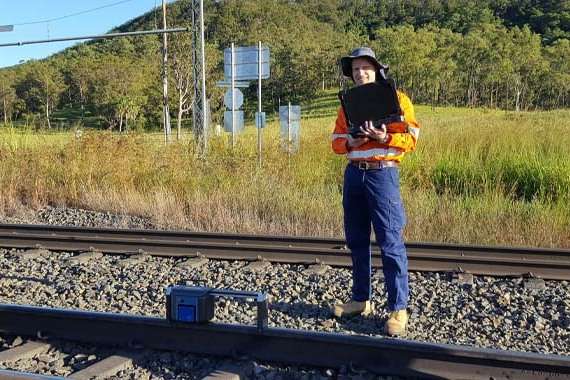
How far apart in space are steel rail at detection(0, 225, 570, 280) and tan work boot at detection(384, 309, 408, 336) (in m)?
2.02

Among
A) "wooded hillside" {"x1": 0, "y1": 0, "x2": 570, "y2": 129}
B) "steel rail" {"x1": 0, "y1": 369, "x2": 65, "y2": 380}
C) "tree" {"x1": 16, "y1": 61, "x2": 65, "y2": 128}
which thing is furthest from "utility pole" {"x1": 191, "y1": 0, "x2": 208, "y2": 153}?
"tree" {"x1": 16, "y1": 61, "x2": 65, "y2": 128}

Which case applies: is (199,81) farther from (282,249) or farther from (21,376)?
(21,376)

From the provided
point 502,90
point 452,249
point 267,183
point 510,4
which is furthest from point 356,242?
point 510,4

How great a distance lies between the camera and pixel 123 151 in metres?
13.2

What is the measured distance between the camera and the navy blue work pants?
179 inches

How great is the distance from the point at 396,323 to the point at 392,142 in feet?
4.54

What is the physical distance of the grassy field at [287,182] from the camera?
8.98 m

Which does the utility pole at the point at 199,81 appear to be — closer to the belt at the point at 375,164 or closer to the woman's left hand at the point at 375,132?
the belt at the point at 375,164

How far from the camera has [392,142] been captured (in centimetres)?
438

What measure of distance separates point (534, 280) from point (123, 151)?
9451 mm

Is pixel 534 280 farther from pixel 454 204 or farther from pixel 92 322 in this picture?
pixel 92 322

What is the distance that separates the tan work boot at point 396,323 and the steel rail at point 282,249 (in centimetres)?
202

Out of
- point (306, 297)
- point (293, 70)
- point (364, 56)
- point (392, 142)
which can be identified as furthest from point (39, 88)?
point (392, 142)

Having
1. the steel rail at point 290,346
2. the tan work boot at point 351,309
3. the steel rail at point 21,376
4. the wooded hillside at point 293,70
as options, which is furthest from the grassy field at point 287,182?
the wooded hillside at point 293,70
